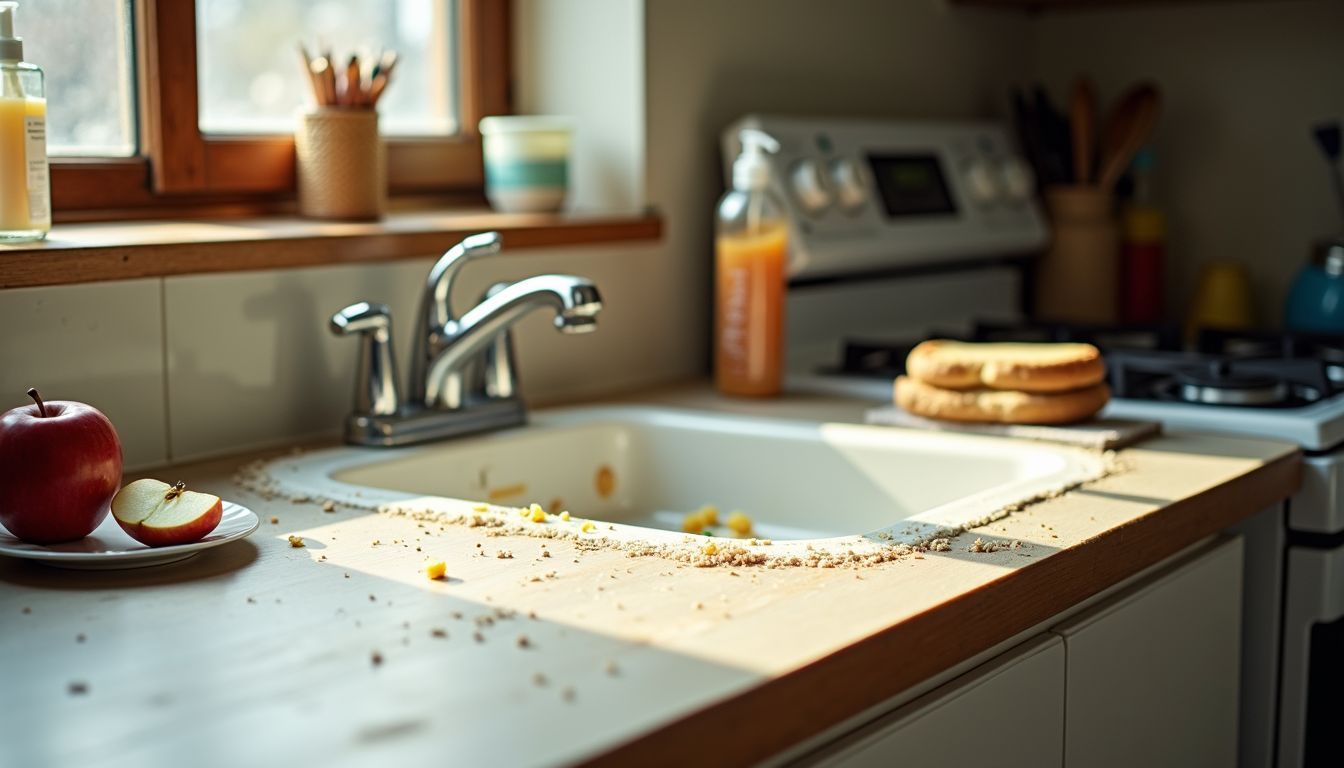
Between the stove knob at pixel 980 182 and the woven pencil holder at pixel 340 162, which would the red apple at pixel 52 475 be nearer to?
the woven pencil holder at pixel 340 162

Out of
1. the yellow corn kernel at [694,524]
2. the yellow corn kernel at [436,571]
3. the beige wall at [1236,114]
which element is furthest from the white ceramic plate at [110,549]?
the beige wall at [1236,114]

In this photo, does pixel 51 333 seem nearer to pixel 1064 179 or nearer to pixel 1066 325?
pixel 1066 325

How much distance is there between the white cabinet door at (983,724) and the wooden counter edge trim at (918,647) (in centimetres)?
4

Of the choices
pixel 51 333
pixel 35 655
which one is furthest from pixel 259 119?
pixel 35 655

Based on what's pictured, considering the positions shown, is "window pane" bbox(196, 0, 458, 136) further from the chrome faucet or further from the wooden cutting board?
the wooden cutting board

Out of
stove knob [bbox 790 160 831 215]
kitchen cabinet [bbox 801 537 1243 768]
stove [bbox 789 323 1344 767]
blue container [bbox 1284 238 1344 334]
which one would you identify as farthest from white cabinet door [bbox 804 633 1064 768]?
blue container [bbox 1284 238 1344 334]

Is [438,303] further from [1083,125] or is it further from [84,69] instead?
[1083,125]

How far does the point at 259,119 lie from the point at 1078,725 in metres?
1.09

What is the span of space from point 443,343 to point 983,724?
2.28 ft

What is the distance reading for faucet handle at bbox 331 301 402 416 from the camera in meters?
1.40

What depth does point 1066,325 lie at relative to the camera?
80.6 inches

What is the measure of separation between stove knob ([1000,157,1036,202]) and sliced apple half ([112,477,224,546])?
155cm

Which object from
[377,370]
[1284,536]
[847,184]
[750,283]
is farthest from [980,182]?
[377,370]

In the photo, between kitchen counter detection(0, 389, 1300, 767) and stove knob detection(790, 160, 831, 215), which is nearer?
kitchen counter detection(0, 389, 1300, 767)
